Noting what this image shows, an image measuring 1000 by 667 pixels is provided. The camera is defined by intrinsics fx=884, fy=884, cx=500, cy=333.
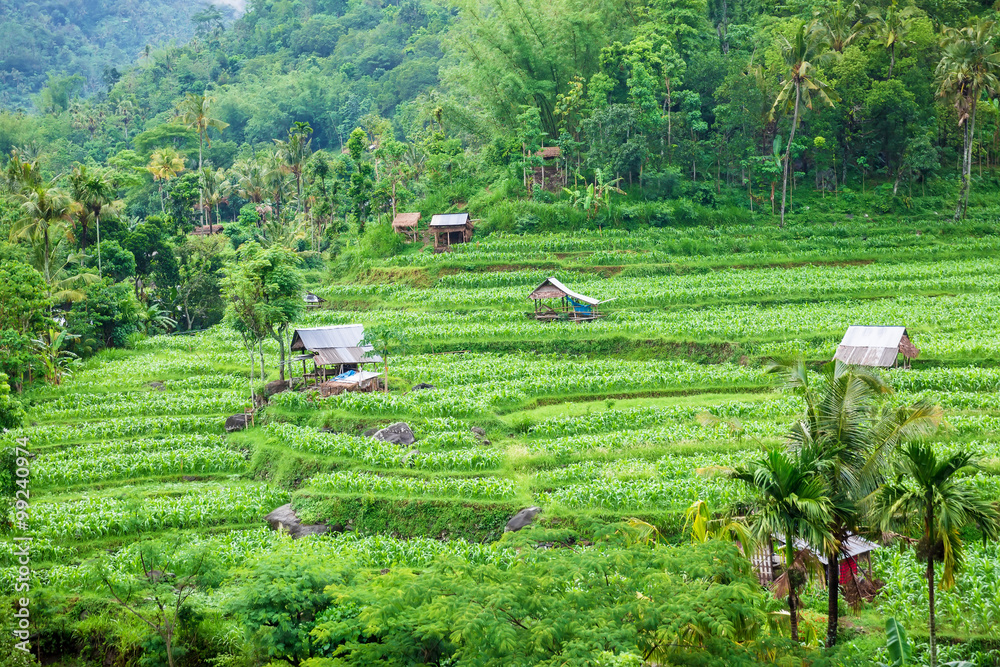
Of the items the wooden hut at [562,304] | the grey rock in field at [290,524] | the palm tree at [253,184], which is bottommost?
the grey rock in field at [290,524]

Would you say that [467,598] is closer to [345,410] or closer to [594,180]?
[345,410]

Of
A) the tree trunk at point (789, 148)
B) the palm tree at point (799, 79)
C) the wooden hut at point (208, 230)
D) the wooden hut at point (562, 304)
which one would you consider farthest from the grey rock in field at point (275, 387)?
the wooden hut at point (208, 230)

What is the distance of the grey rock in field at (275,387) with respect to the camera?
101 feet

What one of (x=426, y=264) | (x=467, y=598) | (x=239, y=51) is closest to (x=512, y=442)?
(x=467, y=598)

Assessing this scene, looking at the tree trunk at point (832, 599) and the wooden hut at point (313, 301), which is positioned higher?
the wooden hut at point (313, 301)

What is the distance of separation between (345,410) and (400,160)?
3571 cm

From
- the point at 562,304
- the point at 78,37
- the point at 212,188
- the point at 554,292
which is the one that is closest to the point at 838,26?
the point at 562,304

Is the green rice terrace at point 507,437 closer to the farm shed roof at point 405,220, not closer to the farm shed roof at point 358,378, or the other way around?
the farm shed roof at point 358,378

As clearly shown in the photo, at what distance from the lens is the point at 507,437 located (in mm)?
26312

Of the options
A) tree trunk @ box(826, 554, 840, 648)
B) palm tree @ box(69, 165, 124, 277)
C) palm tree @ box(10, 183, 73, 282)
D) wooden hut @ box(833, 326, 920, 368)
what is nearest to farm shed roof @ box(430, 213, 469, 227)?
palm tree @ box(69, 165, 124, 277)

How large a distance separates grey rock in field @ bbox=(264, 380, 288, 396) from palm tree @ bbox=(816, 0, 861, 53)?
37567mm

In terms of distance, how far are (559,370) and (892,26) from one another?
33.4 metres

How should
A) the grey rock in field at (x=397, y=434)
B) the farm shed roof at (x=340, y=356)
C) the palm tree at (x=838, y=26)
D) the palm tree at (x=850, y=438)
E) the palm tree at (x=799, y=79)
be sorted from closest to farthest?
1. the palm tree at (x=850, y=438)
2. the grey rock in field at (x=397, y=434)
3. the farm shed roof at (x=340, y=356)
4. the palm tree at (x=799, y=79)
5. the palm tree at (x=838, y=26)

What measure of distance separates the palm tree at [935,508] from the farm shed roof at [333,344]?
21143 millimetres
